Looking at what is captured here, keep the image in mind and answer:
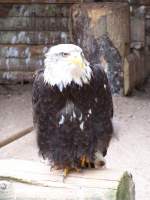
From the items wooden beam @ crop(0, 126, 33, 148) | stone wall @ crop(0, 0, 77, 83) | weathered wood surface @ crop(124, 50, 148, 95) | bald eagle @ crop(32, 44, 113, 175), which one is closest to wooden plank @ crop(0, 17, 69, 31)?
stone wall @ crop(0, 0, 77, 83)

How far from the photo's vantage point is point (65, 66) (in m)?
2.71

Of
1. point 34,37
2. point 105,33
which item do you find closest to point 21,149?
point 105,33

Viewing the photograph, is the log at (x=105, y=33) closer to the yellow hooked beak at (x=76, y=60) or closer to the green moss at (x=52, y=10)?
the green moss at (x=52, y=10)

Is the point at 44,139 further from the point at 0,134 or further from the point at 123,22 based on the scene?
the point at 123,22

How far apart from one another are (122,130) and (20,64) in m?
2.06

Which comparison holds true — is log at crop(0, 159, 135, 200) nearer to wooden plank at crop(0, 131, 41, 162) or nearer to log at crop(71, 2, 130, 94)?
wooden plank at crop(0, 131, 41, 162)

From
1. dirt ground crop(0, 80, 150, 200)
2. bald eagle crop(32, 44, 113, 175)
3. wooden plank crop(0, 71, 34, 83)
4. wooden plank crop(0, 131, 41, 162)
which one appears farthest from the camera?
wooden plank crop(0, 71, 34, 83)

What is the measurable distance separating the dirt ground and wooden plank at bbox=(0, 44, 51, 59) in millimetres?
391

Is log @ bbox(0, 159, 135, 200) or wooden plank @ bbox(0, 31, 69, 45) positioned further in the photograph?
wooden plank @ bbox(0, 31, 69, 45)

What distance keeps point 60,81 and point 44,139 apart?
16.3 inches

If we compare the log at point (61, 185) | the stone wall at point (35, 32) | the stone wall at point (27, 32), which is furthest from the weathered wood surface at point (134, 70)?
the log at point (61, 185)

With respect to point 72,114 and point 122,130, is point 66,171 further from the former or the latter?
point 122,130

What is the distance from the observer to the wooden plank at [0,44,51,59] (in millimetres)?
7102

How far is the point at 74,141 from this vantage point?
2.97 m
